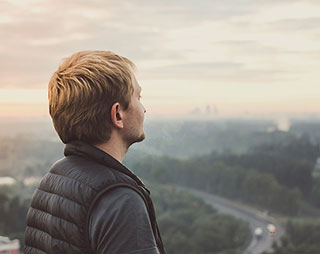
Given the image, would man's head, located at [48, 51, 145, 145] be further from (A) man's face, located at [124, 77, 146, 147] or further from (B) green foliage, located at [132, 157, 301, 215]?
(B) green foliage, located at [132, 157, 301, 215]

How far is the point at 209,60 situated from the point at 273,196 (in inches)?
98.7

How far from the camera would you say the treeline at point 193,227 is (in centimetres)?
582

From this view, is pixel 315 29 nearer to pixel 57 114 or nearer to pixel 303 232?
pixel 303 232

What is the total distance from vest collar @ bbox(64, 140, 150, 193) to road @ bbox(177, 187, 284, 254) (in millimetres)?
5896

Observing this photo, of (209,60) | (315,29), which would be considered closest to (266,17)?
(315,29)

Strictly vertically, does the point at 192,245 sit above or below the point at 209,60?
below

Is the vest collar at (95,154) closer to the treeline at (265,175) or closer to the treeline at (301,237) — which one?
the treeline at (301,237)

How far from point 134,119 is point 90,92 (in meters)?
0.07

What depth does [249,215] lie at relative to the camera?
7277mm

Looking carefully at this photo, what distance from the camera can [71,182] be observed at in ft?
1.73

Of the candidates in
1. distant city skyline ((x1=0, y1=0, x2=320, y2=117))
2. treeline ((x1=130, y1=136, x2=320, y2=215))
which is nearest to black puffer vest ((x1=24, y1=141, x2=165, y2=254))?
distant city skyline ((x1=0, y1=0, x2=320, y2=117))

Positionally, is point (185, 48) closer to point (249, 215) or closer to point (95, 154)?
point (249, 215)

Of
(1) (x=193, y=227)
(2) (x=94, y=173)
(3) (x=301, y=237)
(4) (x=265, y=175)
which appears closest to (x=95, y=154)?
(2) (x=94, y=173)

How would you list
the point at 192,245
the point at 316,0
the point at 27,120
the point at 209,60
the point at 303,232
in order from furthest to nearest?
the point at 209,60 → the point at 303,232 → the point at 192,245 → the point at 316,0 → the point at 27,120
